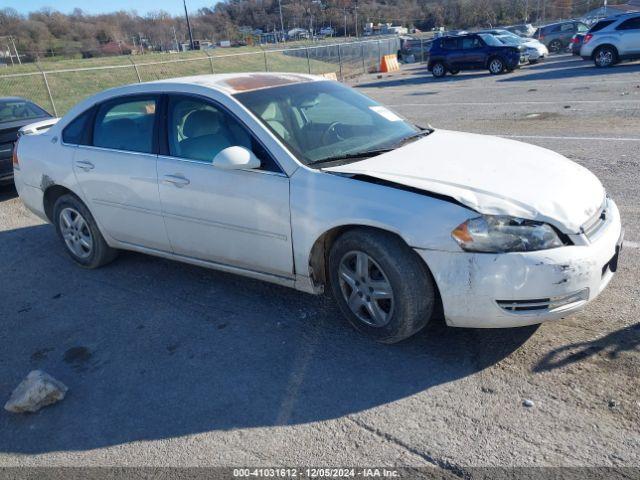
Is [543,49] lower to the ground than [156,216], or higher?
lower

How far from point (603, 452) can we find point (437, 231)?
51.7 inches

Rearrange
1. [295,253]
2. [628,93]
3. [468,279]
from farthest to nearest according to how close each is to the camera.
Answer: [628,93]
[295,253]
[468,279]

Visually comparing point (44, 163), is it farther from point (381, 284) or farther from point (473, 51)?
point (473, 51)

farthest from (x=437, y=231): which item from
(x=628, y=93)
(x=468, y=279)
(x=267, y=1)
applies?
(x=267, y=1)

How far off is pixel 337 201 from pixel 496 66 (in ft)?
69.6

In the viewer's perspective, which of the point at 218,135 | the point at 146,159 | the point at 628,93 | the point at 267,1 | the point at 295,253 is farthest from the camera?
the point at 267,1

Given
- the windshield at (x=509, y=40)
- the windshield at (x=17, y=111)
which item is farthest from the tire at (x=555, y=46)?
the windshield at (x=17, y=111)

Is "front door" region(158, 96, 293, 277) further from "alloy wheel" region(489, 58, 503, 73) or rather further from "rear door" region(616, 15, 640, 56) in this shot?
"alloy wheel" region(489, 58, 503, 73)

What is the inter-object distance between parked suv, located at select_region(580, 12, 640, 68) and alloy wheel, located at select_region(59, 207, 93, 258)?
66.0ft

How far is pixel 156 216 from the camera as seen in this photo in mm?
4488

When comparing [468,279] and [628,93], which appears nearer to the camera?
[468,279]

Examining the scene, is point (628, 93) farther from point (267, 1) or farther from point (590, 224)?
point (267, 1)

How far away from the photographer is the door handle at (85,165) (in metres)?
4.89

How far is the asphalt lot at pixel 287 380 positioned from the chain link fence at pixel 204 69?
864 inches
